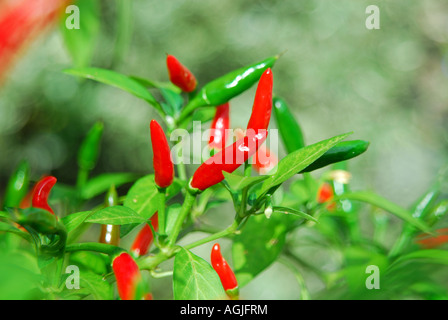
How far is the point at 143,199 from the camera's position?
41 centimetres

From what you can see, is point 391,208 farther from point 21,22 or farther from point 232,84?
point 21,22

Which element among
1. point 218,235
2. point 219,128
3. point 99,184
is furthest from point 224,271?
point 99,184

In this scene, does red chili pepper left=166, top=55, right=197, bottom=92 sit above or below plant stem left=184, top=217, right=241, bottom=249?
above

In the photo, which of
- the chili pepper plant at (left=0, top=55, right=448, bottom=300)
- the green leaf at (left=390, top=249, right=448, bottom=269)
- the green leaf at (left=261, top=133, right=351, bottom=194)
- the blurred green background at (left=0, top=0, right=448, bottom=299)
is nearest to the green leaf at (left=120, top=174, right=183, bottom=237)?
the chili pepper plant at (left=0, top=55, right=448, bottom=300)

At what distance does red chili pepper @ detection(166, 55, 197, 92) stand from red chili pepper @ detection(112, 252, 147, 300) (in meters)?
0.21

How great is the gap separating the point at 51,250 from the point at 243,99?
1.43m

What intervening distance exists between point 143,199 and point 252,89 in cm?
136

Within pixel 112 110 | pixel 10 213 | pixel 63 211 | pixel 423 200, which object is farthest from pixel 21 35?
pixel 112 110

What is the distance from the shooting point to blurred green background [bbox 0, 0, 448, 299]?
66.8 inches

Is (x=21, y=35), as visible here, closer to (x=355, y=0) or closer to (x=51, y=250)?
(x=51, y=250)

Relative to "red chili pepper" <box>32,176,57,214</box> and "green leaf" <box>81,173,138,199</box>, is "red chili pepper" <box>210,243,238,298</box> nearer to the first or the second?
"red chili pepper" <box>32,176,57,214</box>

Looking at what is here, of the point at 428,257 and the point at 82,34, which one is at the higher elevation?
the point at 82,34

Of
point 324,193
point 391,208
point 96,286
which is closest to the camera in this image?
point 96,286
